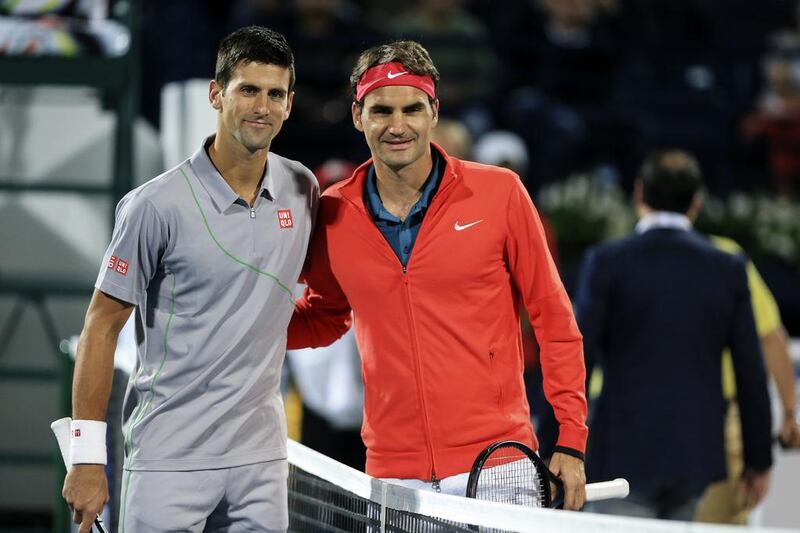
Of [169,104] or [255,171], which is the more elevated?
[169,104]

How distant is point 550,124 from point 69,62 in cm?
491

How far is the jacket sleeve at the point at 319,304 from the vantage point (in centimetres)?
376

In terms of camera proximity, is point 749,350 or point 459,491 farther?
point 749,350

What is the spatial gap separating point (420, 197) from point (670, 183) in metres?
2.11

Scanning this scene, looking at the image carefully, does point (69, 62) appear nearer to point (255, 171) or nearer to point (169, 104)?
point (169, 104)

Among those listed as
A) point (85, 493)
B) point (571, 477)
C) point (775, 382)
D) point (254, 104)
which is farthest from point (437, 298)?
point (775, 382)

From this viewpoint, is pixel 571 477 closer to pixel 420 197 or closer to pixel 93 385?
pixel 420 197

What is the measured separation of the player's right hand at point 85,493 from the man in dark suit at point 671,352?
238 centimetres

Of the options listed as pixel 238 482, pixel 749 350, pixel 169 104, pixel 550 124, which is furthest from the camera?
pixel 550 124

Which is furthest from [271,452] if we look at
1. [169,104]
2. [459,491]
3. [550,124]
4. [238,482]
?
[550,124]

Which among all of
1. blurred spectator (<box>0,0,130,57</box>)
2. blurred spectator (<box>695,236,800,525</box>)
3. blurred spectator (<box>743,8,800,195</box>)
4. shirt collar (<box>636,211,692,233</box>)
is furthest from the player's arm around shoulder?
blurred spectator (<box>743,8,800,195</box>)

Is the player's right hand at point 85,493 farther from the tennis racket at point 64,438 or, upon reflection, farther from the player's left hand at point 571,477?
the player's left hand at point 571,477

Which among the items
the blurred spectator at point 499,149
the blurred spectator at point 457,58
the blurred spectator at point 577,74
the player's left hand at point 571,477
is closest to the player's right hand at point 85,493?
the player's left hand at point 571,477

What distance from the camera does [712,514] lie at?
19.2ft
